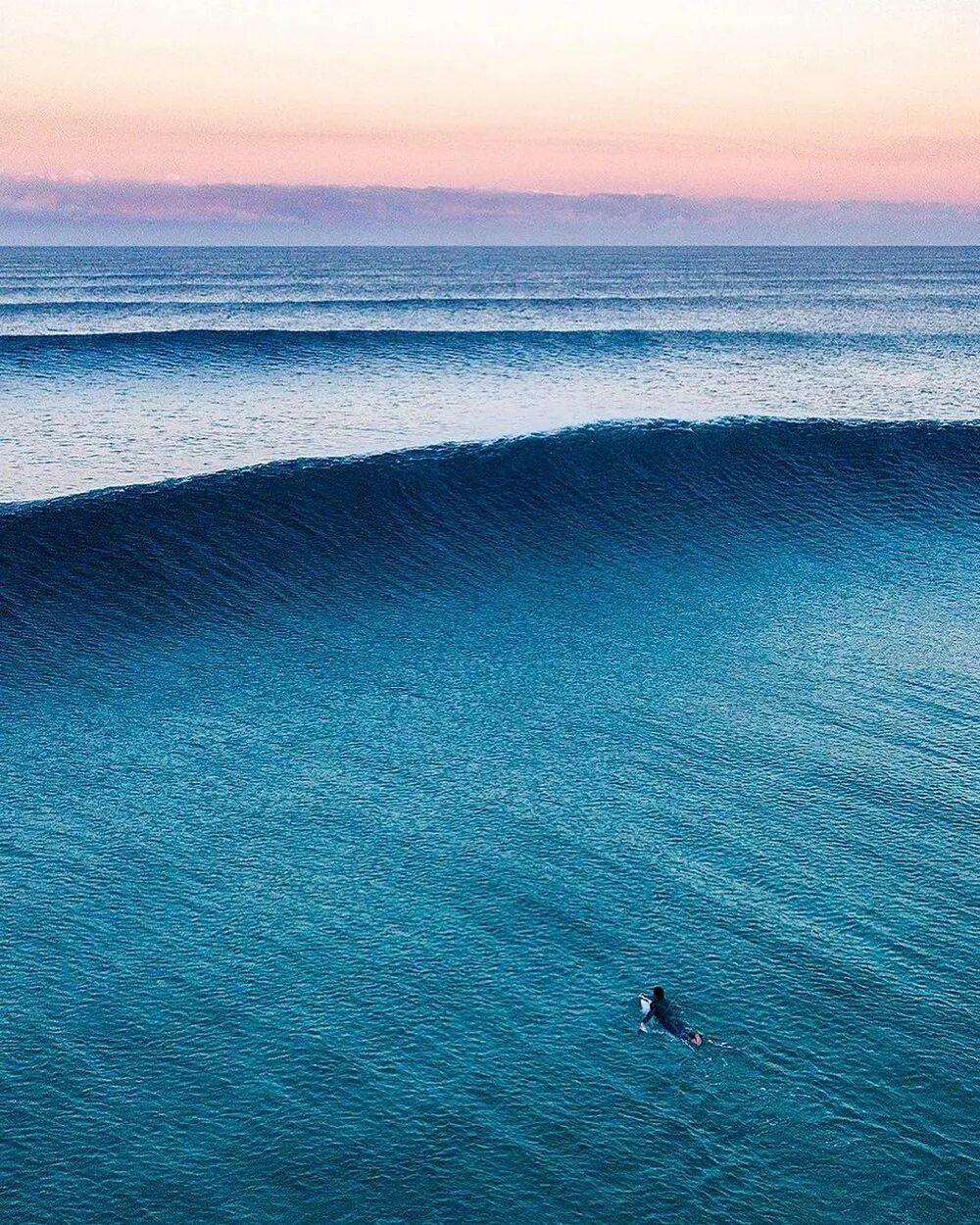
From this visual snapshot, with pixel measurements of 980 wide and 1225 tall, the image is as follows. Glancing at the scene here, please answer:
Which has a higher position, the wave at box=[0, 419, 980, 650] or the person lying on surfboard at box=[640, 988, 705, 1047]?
the wave at box=[0, 419, 980, 650]

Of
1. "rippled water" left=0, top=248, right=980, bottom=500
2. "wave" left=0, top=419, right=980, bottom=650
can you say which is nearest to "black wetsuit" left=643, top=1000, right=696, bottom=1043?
"wave" left=0, top=419, right=980, bottom=650

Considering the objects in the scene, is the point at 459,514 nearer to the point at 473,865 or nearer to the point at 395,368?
the point at 473,865

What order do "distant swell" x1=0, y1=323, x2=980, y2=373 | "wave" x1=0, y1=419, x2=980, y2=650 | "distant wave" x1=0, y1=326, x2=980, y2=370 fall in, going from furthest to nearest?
"distant wave" x1=0, y1=326, x2=980, y2=370, "distant swell" x1=0, y1=323, x2=980, y2=373, "wave" x1=0, y1=419, x2=980, y2=650

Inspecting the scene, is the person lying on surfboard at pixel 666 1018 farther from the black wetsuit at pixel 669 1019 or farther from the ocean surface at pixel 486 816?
the ocean surface at pixel 486 816

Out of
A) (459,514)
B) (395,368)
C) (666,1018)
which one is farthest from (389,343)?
(666,1018)

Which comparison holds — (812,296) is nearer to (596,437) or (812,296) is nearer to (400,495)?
(596,437)

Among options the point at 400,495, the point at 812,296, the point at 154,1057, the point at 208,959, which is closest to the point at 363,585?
the point at 400,495

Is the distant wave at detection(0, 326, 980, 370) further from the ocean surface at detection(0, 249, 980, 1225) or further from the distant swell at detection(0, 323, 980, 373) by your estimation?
the ocean surface at detection(0, 249, 980, 1225)

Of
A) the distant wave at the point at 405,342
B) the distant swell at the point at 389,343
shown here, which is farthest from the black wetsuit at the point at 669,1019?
the distant wave at the point at 405,342
